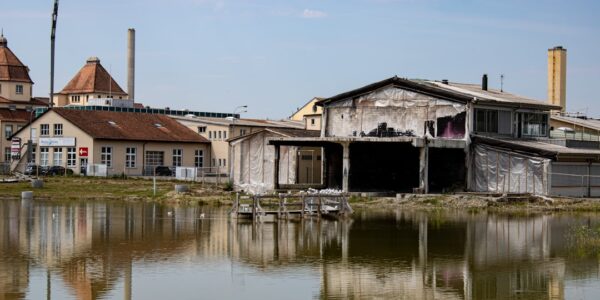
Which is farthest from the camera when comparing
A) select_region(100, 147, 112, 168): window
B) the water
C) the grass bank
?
select_region(100, 147, 112, 168): window

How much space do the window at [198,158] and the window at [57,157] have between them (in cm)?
1109

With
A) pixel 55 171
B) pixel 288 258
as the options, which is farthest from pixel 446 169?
pixel 288 258

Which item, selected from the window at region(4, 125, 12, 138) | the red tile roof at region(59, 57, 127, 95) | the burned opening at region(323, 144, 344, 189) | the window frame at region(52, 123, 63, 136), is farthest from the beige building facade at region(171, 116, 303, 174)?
the red tile roof at region(59, 57, 127, 95)

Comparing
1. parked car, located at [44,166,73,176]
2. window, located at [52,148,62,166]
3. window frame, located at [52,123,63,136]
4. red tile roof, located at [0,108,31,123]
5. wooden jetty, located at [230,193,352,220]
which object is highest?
red tile roof, located at [0,108,31,123]

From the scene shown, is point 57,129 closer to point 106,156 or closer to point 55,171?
point 55,171

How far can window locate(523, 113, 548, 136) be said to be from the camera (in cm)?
6188

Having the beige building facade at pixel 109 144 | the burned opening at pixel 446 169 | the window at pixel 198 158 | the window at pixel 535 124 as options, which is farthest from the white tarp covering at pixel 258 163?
the window at pixel 198 158

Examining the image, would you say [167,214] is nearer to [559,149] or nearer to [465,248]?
[465,248]

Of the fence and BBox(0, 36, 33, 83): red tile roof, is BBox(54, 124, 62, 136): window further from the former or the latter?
the fence

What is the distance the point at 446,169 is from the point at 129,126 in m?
31.0

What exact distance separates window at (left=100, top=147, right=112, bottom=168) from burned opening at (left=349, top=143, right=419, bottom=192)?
73.8 feet

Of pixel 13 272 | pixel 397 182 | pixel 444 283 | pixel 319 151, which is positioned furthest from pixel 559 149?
pixel 13 272

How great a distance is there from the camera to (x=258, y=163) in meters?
63.6

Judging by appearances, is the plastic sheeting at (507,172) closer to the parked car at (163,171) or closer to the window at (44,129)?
the parked car at (163,171)
